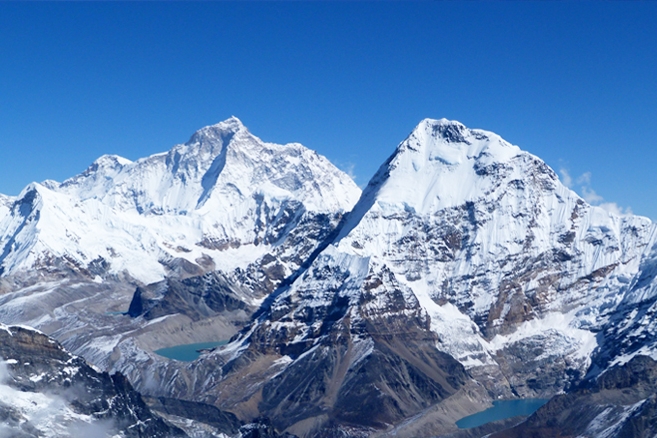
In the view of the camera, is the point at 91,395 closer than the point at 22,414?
No

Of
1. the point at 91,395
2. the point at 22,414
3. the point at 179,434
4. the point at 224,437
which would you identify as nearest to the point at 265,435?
the point at 224,437

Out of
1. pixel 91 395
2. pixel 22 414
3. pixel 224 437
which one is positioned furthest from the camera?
pixel 224 437

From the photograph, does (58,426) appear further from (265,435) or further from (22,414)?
(265,435)

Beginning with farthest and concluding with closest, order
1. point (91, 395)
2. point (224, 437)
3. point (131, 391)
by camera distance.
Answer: point (224, 437)
point (131, 391)
point (91, 395)

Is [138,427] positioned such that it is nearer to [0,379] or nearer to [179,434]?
[179,434]

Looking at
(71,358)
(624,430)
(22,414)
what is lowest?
(22,414)

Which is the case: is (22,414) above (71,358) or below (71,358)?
below
